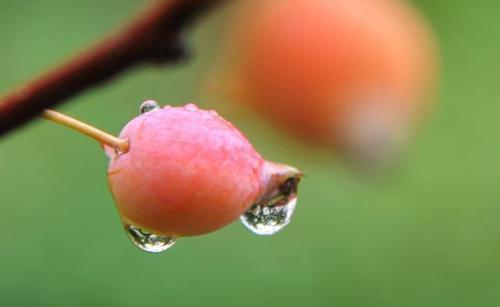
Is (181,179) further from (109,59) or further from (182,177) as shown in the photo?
(109,59)

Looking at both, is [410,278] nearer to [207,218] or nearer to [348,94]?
[348,94]

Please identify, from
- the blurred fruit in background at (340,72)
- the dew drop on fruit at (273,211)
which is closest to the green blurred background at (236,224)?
the blurred fruit in background at (340,72)

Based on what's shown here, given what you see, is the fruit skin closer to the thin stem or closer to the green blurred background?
the thin stem

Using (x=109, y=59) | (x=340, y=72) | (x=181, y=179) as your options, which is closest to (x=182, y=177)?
(x=181, y=179)

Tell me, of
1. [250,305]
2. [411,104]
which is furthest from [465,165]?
[411,104]

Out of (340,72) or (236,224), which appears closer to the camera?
(340,72)
